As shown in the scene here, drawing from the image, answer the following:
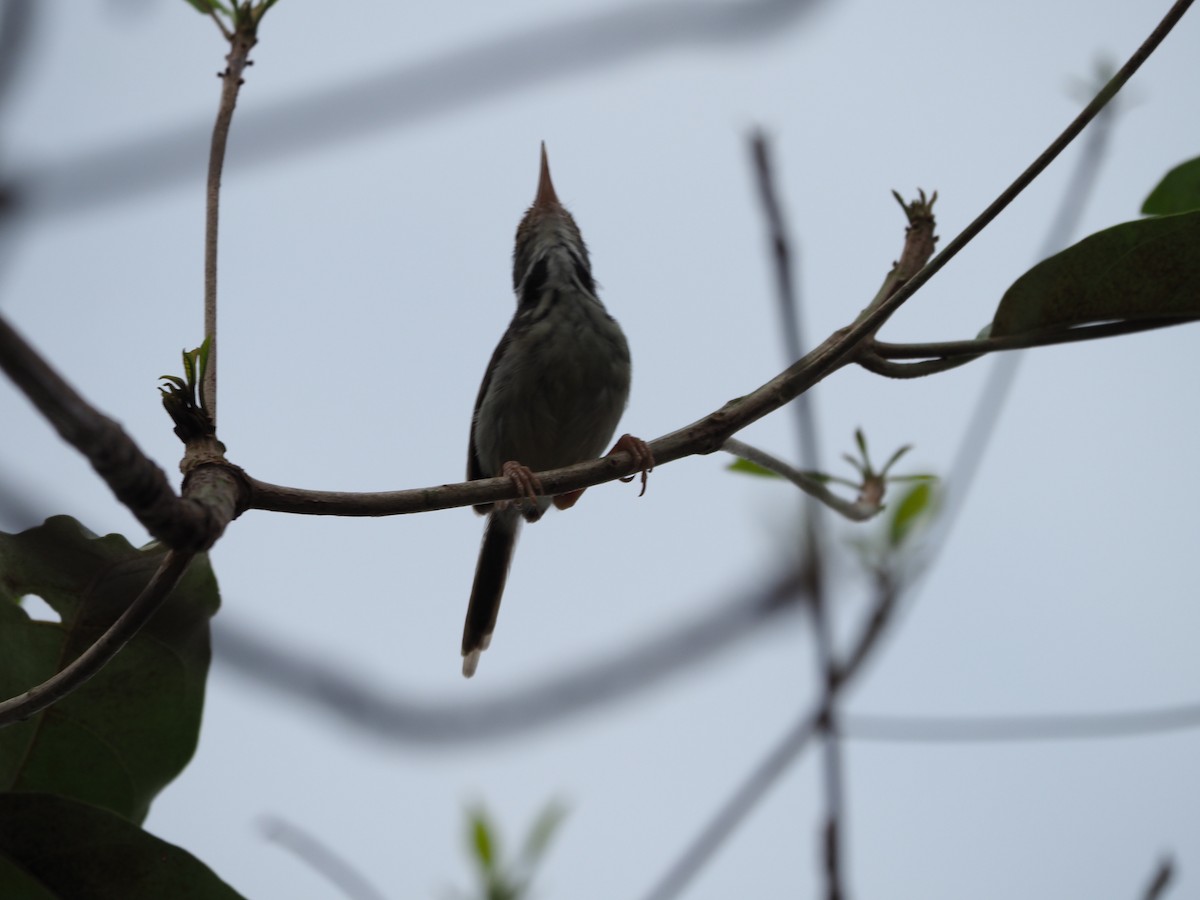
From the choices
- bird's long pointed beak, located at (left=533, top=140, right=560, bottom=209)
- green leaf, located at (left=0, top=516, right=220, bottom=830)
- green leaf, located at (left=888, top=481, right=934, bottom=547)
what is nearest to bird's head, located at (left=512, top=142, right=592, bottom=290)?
bird's long pointed beak, located at (left=533, top=140, right=560, bottom=209)

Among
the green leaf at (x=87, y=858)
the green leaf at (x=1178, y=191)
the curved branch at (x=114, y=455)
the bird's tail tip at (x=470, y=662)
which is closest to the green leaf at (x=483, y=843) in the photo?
the bird's tail tip at (x=470, y=662)

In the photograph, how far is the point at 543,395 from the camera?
4.26 m

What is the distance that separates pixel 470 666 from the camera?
4.27 meters

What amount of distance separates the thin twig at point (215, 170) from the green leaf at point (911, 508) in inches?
54.1

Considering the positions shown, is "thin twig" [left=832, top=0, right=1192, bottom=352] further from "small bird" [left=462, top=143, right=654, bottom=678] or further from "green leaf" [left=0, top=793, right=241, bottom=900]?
"small bird" [left=462, top=143, right=654, bottom=678]

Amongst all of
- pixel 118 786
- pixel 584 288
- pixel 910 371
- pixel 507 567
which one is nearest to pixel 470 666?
pixel 507 567

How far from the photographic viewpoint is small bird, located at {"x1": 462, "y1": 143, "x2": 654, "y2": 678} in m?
4.23

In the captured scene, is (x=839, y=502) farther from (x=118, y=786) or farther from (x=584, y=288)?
(x=584, y=288)

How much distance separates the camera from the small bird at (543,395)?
4234 millimetres

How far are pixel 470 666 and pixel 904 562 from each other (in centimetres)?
249

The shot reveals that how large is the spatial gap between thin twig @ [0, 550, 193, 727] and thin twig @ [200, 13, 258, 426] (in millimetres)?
337

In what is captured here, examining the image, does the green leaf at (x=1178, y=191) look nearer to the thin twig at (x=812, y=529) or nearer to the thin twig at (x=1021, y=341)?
the thin twig at (x=1021, y=341)

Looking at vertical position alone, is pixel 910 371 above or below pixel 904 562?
above

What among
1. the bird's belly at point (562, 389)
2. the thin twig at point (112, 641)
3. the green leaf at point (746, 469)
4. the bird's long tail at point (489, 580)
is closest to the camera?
the thin twig at point (112, 641)
